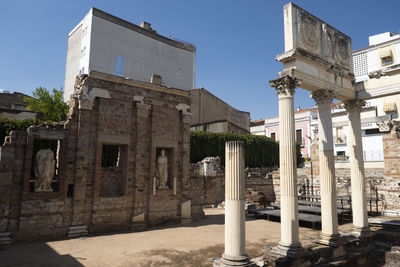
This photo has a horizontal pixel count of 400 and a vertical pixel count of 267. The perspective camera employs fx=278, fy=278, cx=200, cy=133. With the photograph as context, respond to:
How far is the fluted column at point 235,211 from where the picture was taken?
20.6 feet

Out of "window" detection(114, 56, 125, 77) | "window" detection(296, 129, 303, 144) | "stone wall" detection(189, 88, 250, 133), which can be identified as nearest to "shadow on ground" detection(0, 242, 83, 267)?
"stone wall" detection(189, 88, 250, 133)

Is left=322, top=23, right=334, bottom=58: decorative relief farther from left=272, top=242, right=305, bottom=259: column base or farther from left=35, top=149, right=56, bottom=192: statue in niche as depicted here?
left=35, top=149, right=56, bottom=192: statue in niche

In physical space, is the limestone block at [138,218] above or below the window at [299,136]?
below

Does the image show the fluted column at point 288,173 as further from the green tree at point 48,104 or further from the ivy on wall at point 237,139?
the green tree at point 48,104

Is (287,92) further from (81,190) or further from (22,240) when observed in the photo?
(22,240)

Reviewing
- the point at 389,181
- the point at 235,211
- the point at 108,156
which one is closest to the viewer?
the point at 235,211

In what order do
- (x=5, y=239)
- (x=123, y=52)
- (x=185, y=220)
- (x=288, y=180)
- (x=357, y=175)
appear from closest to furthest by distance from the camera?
1. (x=288, y=180)
2. (x=5, y=239)
3. (x=357, y=175)
4. (x=185, y=220)
5. (x=123, y=52)

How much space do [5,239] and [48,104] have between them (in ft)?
63.4

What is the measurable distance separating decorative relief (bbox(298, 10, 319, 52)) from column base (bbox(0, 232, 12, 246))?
11181 mm

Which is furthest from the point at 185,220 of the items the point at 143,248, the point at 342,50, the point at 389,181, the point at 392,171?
the point at 392,171

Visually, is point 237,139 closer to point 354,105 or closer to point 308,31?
point 354,105

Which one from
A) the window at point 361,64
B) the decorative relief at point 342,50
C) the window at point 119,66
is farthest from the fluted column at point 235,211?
the window at point 361,64

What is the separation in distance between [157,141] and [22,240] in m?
6.34

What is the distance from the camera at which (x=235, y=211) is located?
21.5ft
